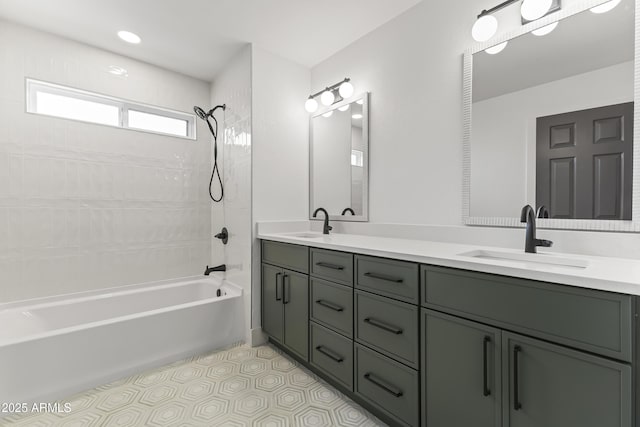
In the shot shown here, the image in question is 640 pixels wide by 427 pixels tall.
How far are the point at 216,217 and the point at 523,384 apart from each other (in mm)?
2770

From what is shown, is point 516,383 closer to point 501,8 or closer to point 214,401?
point 214,401

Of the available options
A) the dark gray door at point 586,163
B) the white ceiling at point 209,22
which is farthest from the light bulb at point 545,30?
the white ceiling at point 209,22

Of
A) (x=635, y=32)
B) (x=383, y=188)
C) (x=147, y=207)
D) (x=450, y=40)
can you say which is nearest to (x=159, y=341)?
(x=147, y=207)

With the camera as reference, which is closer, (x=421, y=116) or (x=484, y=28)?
(x=484, y=28)

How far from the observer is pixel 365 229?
91.0 inches

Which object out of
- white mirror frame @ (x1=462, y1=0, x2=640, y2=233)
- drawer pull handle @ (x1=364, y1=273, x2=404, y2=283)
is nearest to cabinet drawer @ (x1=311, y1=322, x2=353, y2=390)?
drawer pull handle @ (x1=364, y1=273, x2=404, y2=283)

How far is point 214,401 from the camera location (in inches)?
67.9

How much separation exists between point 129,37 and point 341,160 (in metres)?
1.97

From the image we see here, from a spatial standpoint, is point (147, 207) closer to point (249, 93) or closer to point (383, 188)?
point (249, 93)

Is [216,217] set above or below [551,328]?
above

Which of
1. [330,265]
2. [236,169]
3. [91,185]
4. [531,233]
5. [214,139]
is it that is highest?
[214,139]

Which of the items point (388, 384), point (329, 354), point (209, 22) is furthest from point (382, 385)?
point (209, 22)

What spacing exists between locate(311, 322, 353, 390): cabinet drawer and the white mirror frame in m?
1.04

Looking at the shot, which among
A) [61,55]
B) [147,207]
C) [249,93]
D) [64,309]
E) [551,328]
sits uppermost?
[61,55]
